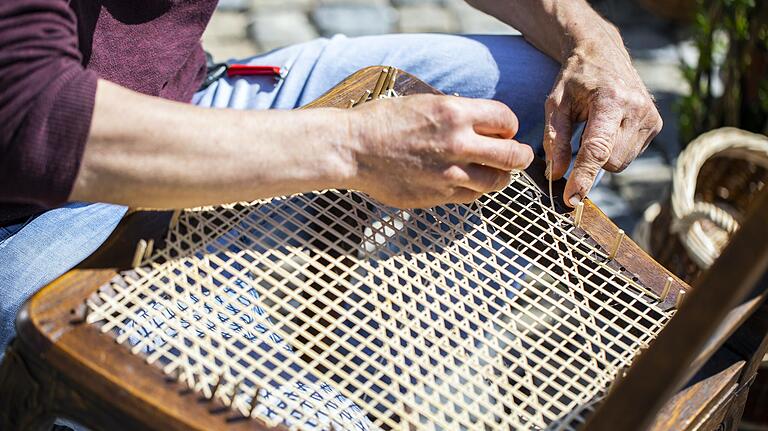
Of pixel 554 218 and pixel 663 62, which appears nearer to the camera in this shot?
pixel 554 218

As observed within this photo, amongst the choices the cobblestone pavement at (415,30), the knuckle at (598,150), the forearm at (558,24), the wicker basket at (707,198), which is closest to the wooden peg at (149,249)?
the knuckle at (598,150)

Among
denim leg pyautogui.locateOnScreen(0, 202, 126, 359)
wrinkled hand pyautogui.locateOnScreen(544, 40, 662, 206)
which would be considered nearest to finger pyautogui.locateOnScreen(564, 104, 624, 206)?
wrinkled hand pyautogui.locateOnScreen(544, 40, 662, 206)

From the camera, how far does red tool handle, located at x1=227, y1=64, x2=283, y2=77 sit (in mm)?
1424

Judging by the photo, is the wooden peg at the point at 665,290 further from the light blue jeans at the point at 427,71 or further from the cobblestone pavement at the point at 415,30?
the cobblestone pavement at the point at 415,30

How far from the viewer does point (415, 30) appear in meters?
2.69

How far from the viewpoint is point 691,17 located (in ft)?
9.50

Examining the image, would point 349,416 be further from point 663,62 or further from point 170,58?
point 663,62

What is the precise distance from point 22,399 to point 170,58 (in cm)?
57

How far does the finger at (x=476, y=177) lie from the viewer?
1.00 meters

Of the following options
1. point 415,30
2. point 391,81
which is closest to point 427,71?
point 391,81

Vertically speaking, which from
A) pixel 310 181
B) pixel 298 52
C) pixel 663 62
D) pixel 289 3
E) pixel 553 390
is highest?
pixel 310 181

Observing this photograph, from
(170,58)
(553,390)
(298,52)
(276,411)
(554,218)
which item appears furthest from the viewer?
(298,52)

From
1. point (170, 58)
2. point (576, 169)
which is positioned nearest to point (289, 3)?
point (170, 58)

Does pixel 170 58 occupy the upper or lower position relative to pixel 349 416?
upper
